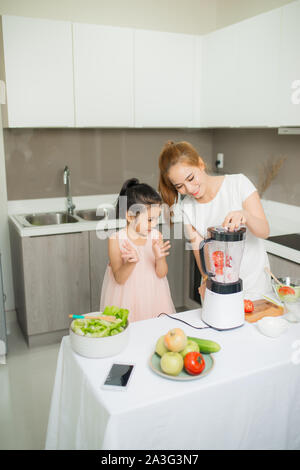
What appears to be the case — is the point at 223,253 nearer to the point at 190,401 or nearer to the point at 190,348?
the point at 190,348

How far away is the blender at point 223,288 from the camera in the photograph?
1483 millimetres

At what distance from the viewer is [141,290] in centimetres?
212


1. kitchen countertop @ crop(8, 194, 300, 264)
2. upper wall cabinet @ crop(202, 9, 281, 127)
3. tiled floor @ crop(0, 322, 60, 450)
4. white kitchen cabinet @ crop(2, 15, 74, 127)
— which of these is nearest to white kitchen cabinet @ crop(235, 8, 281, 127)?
upper wall cabinet @ crop(202, 9, 281, 127)

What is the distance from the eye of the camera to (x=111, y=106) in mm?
3127

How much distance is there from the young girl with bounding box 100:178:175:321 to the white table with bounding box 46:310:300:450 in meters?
0.55

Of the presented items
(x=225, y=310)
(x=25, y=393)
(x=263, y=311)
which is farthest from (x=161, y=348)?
(x=25, y=393)

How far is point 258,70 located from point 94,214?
1654mm

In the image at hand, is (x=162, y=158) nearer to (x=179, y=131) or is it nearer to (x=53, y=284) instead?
(x=53, y=284)

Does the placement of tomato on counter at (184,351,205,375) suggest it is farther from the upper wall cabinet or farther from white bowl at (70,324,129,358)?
the upper wall cabinet

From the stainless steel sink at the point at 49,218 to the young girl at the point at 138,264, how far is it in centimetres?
129

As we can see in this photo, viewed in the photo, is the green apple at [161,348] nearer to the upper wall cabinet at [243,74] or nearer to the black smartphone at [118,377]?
the black smartphone at [118,377]

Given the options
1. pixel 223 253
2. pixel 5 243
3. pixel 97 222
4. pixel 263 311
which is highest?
pixel 223 253

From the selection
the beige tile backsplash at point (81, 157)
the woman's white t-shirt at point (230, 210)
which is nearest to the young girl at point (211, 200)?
the woman's white t-shirt at point (230, 210)

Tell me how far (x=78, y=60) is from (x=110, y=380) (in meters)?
2.40
